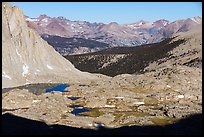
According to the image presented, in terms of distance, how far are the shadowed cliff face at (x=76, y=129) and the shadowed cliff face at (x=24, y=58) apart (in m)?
76.1

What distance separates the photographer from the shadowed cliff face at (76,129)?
194 ft

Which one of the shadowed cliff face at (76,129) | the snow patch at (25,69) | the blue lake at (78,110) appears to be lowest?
the shadowed cliff face at (76,129)

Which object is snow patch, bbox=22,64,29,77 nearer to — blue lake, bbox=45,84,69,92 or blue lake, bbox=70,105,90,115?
blue lake, bbox=45,84,69,92

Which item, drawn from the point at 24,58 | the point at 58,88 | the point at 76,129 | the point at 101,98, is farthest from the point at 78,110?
the point at 24,58

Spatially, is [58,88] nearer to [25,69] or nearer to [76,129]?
[25,69]

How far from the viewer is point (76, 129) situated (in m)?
63.7

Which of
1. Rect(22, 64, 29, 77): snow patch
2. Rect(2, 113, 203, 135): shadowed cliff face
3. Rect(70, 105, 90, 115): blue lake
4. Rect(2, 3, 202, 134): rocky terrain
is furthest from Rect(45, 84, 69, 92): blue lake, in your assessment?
Rect(2, 113, 203, 135): shadowed cliff face

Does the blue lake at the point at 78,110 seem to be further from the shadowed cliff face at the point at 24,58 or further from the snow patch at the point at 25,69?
the snow patch at the point at 25,69

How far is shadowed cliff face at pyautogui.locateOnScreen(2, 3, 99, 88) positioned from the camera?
14875 centimetres

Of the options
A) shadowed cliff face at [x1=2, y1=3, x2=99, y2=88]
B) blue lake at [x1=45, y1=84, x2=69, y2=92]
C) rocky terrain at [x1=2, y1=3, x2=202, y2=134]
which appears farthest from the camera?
shadowed cliff face at [x1=2, y1=3, x2=99, y2=88]

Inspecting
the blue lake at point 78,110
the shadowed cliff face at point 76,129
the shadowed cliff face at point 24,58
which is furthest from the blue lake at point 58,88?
the shadowed cliff face at point 76,129

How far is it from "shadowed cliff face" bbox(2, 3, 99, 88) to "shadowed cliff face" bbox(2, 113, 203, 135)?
250ft

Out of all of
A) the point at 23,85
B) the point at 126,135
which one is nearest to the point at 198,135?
the point at 126,135

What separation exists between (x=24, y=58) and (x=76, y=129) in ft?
333
